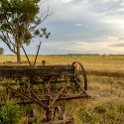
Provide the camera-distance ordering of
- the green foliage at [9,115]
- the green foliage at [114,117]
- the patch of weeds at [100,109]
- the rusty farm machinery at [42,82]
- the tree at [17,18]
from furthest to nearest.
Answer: the tree at [17,18] → the patch of weeds at [100,109] → the rusty farm machinery at [42,82] → the green foliage at [114,117] → the green foliage at [9,115]

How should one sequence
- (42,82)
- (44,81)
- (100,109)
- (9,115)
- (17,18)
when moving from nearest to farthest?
1. (9,115)
2. (100,109)
3. (42,82)
4. (44,81)
5. (17,18)

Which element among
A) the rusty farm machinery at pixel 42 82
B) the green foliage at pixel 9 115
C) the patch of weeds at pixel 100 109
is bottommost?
the patch of weeds at pixel 100 109

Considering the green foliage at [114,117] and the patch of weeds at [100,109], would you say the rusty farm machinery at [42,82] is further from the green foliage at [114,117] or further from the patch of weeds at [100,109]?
the green foliage at [114,117]

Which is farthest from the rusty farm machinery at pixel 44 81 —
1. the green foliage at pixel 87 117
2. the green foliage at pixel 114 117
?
the green foliage at pixel 114 117

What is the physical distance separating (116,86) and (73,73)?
5.69 m

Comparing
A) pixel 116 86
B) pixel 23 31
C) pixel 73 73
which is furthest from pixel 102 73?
pixel 23 31

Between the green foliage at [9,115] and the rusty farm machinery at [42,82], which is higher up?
the rusty farm machinery at [42,82]

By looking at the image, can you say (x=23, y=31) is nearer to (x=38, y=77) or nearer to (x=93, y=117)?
(x=38, y=77)

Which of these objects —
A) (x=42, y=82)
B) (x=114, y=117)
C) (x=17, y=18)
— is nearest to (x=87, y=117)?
(x=114, y=117)

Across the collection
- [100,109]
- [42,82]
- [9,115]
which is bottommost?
[100,109]

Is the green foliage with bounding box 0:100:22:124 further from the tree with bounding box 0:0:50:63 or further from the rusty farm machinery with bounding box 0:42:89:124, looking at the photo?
the tree with bounding box 0:0:50:63

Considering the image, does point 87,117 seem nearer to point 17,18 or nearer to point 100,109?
point 100,109

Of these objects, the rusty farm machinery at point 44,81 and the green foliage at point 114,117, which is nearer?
the green foliage at point 114,117

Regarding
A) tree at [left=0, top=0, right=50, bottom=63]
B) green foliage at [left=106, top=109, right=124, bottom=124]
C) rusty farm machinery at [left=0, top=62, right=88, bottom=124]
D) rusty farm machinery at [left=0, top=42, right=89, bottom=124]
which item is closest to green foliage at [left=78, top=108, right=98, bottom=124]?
green foliage at [left=106, top=109, right=124, bottom=124]
